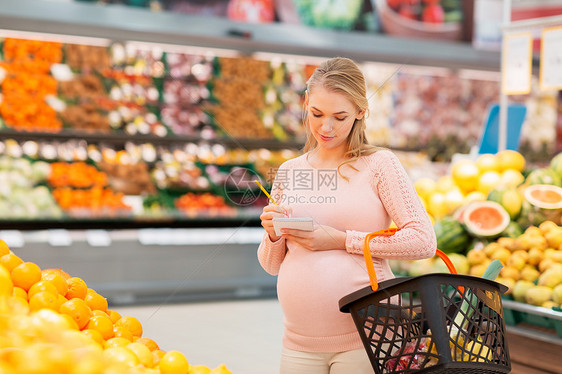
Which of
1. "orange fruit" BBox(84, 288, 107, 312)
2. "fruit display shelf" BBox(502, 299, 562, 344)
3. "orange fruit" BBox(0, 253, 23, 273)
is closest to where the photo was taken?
"orange fruit" BBox(0, 253, 23, 273)

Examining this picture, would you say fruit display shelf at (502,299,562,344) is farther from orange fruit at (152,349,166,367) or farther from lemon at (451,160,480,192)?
orange fruit at (152,349,166,367)

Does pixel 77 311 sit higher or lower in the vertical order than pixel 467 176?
higher

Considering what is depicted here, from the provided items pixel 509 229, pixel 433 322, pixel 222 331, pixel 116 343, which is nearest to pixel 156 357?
pixel 116 343

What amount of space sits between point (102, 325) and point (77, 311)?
7 cm

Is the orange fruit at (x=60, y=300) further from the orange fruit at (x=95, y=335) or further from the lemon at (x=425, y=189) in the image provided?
the lemon at (x=425, y=189)

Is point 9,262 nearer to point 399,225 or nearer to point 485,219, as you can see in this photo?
point 399,225

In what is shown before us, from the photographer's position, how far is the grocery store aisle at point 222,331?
380cm

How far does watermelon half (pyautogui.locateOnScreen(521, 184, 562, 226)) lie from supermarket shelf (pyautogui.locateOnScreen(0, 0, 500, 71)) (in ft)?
10.8

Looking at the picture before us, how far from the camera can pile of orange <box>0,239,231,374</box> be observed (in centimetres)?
89

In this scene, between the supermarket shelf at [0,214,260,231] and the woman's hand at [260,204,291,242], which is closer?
the woman's hand at [260,204,291,242]

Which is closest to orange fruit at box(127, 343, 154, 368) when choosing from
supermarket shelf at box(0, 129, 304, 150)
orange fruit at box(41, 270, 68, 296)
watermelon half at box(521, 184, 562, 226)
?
orange fruit at box(41, 270, 68, 296)

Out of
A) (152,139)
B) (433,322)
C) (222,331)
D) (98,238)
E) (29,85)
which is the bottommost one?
(222,331)

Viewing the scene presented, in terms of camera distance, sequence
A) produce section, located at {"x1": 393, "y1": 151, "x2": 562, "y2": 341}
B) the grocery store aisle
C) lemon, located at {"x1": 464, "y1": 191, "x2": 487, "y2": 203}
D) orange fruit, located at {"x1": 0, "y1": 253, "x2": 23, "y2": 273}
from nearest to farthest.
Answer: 1. orange fruit, located at {"x1": 0, "y1": 253, "x2": 23, "y2": 273}
2. produce section, located at {"x1": 393, "y1": 151, "x2": 562, "y2": 341}
3. lemon, located at {"x1": 464, "y1": 191, "x2": 487, "y2": 203}
4. the grocery store aisle

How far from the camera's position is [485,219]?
10.7ft
